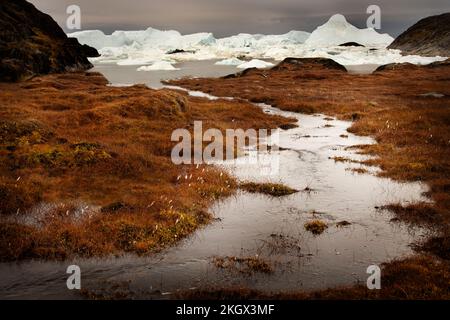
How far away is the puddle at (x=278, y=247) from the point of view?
13078 millimetres

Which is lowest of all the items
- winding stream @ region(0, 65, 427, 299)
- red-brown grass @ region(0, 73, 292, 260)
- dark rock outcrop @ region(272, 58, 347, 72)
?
winding stream @ region(0, 65, 427, 299)

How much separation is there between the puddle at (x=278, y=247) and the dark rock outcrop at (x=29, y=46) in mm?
63783

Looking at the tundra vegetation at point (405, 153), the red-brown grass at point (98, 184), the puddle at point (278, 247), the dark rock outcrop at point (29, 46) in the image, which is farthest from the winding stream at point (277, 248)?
the dark rock outcrop at point (29, 46)

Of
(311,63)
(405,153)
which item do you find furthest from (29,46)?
(405,153)

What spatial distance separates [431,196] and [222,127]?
21.7 metres

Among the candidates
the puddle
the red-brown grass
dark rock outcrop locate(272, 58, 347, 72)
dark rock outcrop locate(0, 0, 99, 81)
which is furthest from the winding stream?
dark rock outcrop locate(272, 58, 347, 72)

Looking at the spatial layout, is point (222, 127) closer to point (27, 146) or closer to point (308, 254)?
point (27, 146)

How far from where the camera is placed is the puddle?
13078mm

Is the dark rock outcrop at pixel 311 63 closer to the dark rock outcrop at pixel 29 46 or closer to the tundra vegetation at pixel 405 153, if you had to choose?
the tundra vegetation at pixel 405 153

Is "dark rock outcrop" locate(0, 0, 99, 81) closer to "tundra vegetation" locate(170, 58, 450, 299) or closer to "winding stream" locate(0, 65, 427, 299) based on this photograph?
"tundra vegetation" locate(170, 58, 450, 299)

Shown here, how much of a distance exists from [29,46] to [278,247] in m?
101

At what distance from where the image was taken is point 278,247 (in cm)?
1577

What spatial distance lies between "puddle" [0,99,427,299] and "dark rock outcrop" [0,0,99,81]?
2511 inches

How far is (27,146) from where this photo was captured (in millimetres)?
25453
